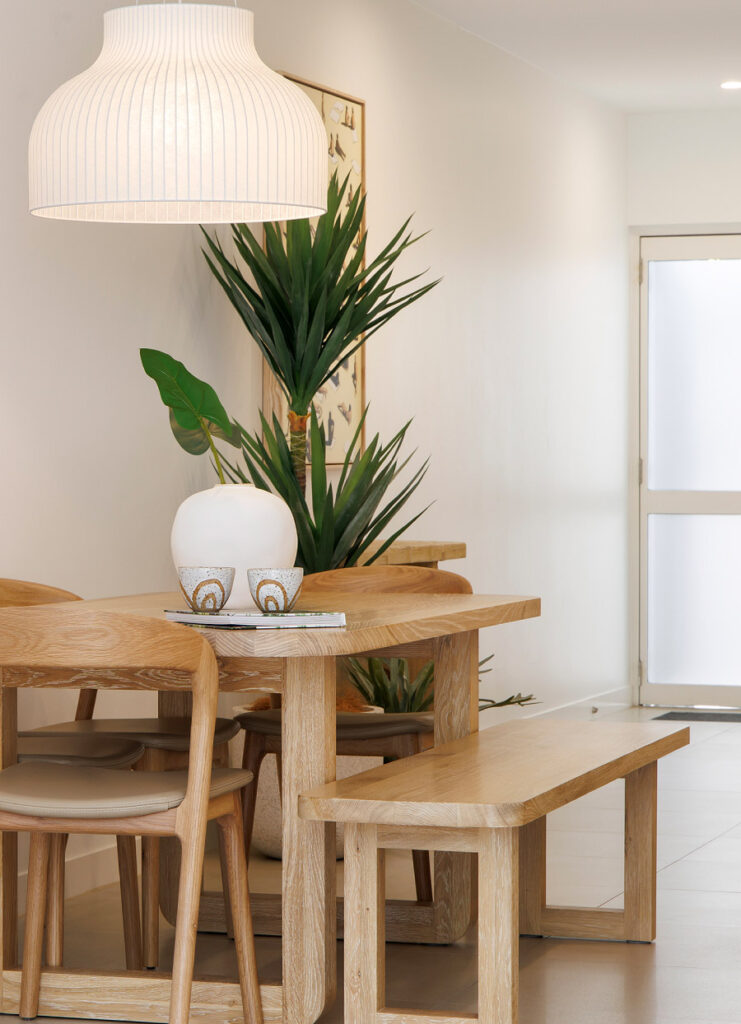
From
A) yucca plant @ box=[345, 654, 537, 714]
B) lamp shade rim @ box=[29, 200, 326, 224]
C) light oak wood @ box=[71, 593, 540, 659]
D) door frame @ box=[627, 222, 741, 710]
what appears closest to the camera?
light oak wood @ box=[71, 593, 540, 659]

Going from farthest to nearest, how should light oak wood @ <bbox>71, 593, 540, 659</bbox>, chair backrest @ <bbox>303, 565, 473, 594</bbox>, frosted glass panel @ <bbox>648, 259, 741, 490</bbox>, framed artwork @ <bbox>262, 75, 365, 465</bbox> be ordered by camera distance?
frosted glass panel @ <bbox>648, 259, 741, 490</bbox> < framed artwork @ <bbox>262, 75, 365, 465</bbox> < chair backrest @ <bbox>303, 565, 473, 594</bbox> < light oak wood @ <bbox>71, 593, 540, 659</bbox>

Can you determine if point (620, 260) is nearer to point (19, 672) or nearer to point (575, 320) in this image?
point (575, 320)

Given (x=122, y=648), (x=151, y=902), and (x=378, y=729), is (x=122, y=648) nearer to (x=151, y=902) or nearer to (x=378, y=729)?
(x=151, y=902)

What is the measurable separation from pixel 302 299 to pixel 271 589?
5.07ft

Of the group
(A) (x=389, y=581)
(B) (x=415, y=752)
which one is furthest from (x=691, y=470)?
(B) (x=415, y=752)

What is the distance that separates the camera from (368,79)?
17.7 feet

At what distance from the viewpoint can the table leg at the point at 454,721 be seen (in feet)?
11.0

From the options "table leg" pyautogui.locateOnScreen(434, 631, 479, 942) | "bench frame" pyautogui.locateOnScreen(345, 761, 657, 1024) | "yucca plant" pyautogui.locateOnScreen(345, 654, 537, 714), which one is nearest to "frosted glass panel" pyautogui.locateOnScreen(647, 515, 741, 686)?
"yucca plant" pyautogui.locateOnScreen(345, 654, 537, 714)

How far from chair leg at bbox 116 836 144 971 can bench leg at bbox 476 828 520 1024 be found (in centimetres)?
88

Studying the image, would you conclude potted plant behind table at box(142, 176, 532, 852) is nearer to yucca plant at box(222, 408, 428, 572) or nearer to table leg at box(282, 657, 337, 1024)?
yucca plant at box(222, 408, 428, 572)

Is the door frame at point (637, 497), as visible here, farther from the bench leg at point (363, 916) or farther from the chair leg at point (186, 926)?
the chair leg at point (186, 926)

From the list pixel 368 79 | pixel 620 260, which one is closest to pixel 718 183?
pixel 620 260

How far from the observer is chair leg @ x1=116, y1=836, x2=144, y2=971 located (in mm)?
3184

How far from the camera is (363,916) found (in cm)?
264
